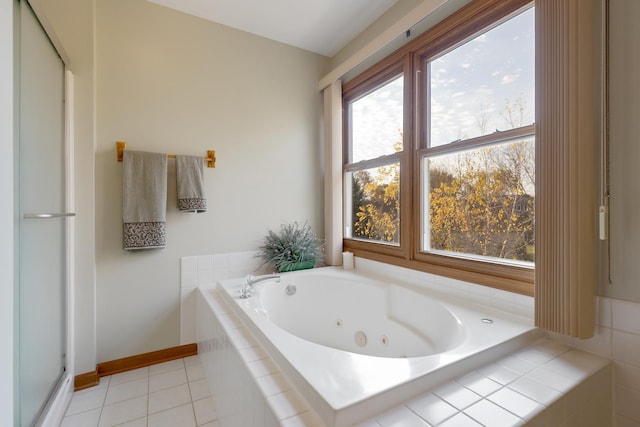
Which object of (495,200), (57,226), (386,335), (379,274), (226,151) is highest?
(226,151)

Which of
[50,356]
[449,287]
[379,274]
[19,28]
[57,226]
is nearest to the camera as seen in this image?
[19,28]

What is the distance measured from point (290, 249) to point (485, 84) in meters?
1.80

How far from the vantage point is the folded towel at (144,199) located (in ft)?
6.40

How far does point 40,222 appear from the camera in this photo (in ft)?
4.40

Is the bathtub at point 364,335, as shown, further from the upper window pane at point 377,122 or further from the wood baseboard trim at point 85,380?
the upper window pane at point 377,122

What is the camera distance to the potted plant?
2453 mm

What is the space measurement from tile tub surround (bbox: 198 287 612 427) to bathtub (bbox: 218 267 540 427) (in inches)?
1.4

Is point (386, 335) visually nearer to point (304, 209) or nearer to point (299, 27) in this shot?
point (304, 209)

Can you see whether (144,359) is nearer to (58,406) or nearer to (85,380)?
(85,380)

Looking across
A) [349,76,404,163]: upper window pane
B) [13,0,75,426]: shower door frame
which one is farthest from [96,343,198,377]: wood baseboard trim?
[349,76,404,163]: upper window pane

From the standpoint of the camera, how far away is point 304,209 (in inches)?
109

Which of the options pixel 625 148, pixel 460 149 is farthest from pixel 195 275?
pixel 625 148

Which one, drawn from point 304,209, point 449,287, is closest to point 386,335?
point 449,287

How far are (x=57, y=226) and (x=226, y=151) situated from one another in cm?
119
